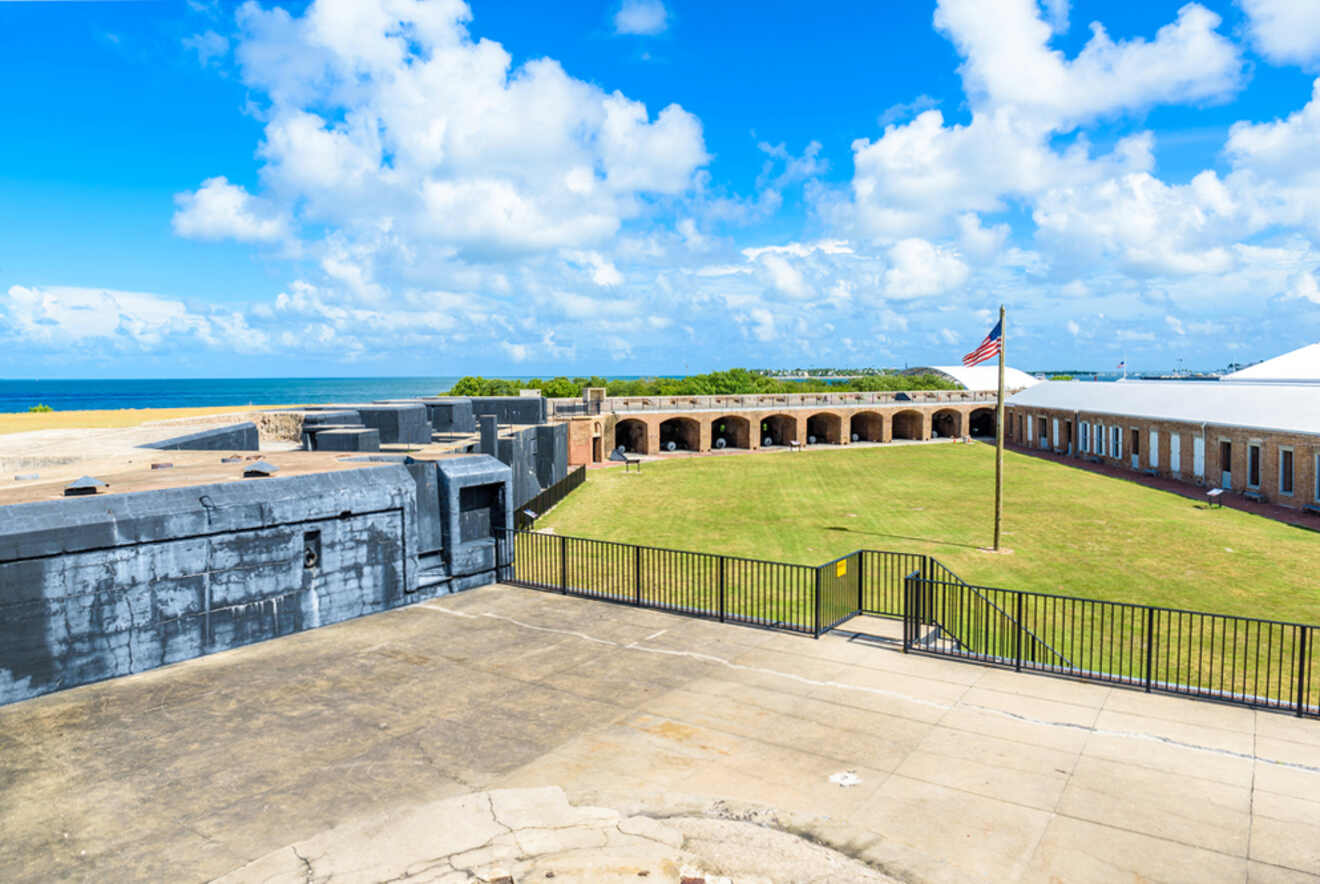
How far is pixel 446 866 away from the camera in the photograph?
6.69 metres

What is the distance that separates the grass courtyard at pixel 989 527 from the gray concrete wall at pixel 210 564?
12.3 meters

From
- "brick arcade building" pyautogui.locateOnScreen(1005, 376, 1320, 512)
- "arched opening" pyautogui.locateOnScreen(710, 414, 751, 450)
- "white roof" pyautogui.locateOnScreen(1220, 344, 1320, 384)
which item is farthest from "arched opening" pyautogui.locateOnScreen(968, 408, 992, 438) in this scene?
"arched opening" pyautogui.locateOnScreen(710, 414, 751, 450)

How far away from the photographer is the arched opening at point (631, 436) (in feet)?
185

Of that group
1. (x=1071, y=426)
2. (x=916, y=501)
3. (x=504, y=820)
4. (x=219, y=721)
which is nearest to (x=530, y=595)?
(x=219, y=721)

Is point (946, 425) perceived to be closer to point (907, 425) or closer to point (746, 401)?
point (907, 425)

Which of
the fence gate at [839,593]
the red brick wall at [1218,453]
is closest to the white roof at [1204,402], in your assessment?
the red brick wall at [1218,453]

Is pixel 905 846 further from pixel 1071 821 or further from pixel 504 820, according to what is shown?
pixel 504 820

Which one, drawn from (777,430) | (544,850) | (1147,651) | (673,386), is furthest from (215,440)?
(673,386)

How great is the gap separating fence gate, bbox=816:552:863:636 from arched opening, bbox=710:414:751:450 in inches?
1763

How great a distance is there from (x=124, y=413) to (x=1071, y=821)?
191 feet

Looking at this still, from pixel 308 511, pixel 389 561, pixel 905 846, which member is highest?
pixel 308 511

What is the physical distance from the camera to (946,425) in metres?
69.6

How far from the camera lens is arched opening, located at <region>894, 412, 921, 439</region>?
65.6m

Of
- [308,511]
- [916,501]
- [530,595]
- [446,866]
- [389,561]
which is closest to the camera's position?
[446,866]
